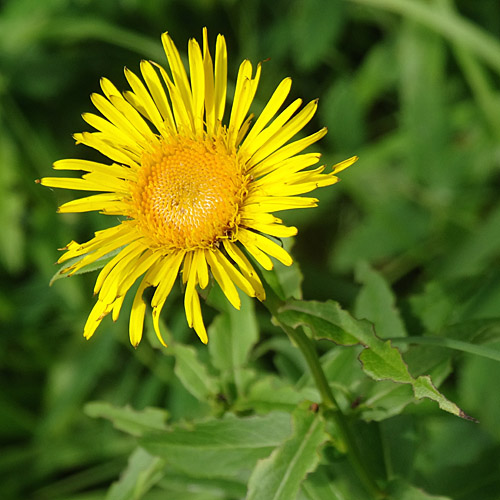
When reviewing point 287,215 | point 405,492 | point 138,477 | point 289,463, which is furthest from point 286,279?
point 287,215

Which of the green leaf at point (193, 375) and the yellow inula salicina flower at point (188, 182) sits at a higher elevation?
the yellow inula salicina flower at point (188, 182)

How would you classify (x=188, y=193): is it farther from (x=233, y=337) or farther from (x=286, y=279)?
(x=233, y=337)

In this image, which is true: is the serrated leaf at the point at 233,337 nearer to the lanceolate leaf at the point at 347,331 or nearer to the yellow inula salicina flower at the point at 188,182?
the yellow inula salicina flower at the point at 188,182

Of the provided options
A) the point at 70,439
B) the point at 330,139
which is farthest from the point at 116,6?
the point at 70,439

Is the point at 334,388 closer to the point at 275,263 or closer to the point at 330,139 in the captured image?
the point at 275,263

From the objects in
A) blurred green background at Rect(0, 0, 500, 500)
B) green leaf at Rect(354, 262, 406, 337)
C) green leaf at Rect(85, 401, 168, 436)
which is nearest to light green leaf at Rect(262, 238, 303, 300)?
green leaf at Rect(354, 262, 406, 337)

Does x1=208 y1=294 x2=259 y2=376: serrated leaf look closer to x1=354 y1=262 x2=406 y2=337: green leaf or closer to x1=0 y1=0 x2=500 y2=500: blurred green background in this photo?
x1=354 y1=262 x2=406 y2=337: green leaf

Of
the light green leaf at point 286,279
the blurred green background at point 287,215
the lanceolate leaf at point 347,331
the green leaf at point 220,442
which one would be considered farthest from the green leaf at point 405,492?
the blurred green background at point 287,215
